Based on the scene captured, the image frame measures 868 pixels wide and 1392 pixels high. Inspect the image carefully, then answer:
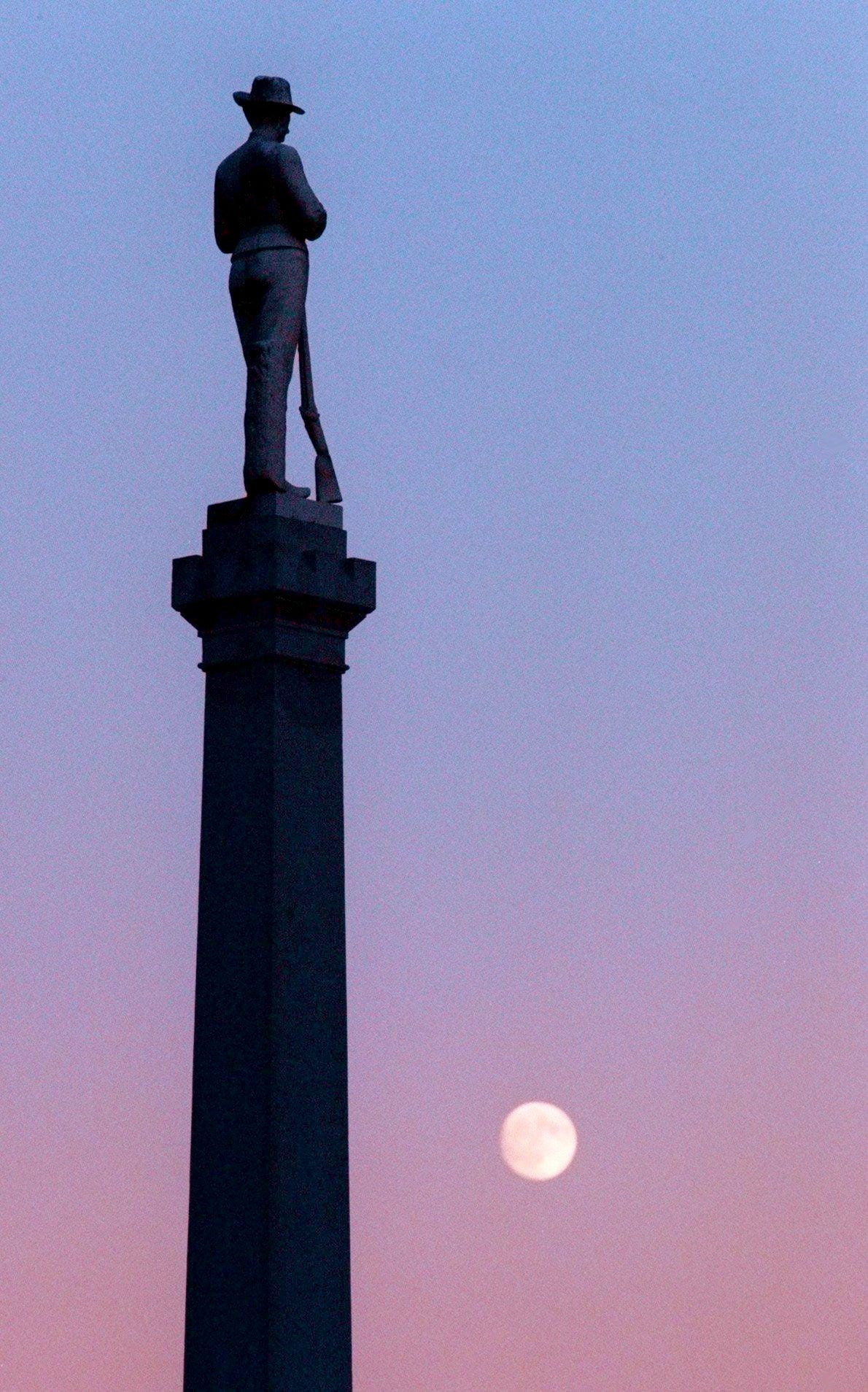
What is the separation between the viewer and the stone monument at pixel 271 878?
2036cm

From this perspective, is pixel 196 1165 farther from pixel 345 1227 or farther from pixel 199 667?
pixel 199 667

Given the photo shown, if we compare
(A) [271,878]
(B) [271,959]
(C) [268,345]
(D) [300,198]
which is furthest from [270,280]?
(B) [271,959]

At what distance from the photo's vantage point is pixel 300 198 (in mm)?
22156

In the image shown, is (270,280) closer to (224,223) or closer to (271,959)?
(224,223)

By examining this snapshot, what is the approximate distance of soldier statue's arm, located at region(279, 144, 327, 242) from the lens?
2214 cm

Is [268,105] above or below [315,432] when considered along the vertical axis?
above

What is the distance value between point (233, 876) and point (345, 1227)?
114 inches

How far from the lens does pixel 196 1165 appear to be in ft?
68.6

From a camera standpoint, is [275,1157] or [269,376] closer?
[275,1157]

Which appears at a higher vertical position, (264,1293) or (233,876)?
(233,876)

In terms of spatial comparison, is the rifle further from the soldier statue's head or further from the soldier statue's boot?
the soldier statue's head

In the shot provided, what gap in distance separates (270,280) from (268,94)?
1.75 metres

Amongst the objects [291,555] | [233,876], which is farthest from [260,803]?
[291,555]

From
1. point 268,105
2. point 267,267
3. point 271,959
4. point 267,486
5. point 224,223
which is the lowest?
point 271,959
